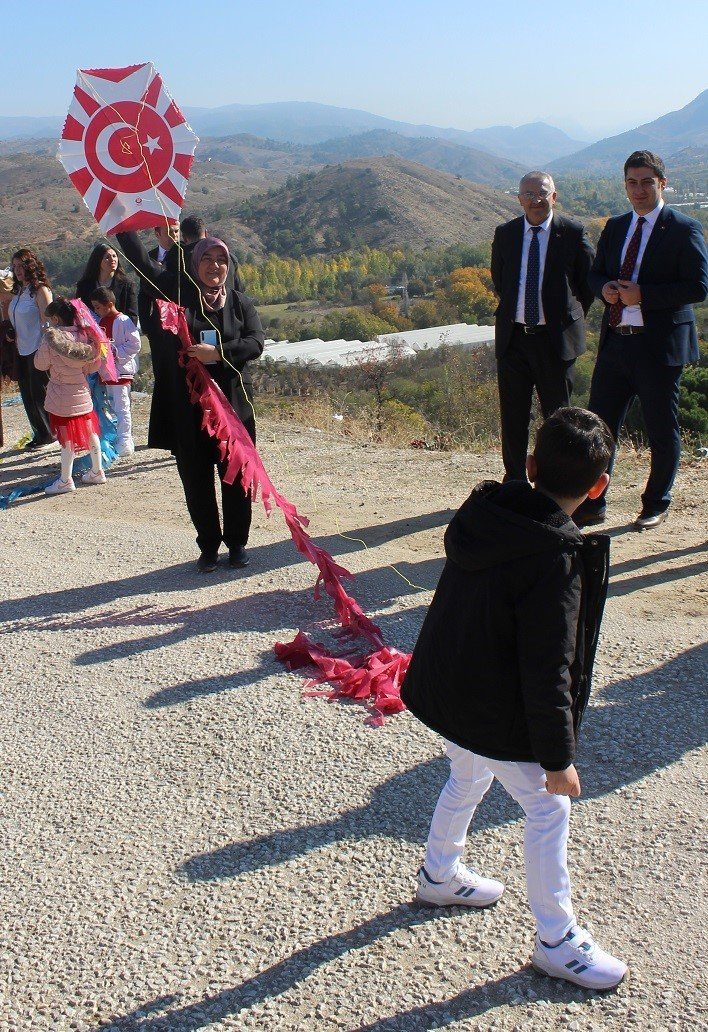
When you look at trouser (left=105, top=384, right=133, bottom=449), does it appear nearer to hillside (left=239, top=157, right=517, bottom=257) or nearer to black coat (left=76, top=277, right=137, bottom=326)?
black coat (left=76, top=277, right=137, bottom=326)

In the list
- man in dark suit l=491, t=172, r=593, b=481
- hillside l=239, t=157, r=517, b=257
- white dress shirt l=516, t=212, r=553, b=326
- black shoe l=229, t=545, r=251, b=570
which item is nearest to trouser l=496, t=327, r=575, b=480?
man in dark suit l=491, t=172, r=593, b=481

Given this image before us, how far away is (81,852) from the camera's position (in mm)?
3277

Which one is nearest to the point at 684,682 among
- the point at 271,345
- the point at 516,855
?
the point at 516,855

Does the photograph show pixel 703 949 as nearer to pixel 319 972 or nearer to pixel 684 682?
pixel 319 972

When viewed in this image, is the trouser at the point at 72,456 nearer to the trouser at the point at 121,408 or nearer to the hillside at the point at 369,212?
the trouser at the point at 121,408

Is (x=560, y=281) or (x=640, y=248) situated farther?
(x=560, y=281)

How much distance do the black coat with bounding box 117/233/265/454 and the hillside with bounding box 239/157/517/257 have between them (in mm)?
80030

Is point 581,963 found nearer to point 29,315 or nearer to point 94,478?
point 94,478

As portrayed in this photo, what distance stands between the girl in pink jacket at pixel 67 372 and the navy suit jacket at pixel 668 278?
4.09 m

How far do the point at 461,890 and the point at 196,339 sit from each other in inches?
140

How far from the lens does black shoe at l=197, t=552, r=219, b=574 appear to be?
5934mm

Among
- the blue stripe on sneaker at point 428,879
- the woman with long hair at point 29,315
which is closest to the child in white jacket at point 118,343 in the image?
the woman with long hair at point 29,315

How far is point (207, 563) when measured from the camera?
594 cm

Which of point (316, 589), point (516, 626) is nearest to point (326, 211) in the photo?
point (316, 589)
